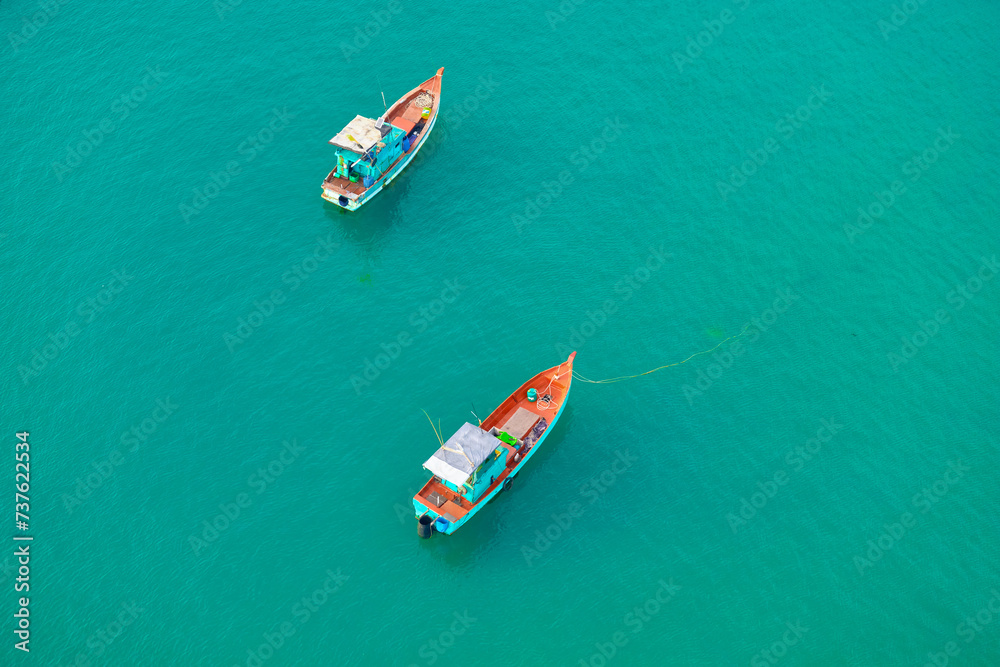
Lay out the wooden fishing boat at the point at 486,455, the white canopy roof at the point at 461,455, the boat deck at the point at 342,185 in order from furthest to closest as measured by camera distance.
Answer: the boat deck at the point at 342,185 < the wooden fishing boat at the point at 486,455 < the white canopy roof at the point at 461,455

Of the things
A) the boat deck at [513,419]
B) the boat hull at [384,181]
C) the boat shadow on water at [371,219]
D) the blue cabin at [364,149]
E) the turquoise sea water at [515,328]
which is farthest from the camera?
the boat hull at [384,181]

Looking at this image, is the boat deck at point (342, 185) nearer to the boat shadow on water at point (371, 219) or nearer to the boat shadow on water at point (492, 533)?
the boat shadow on water at point (371, 219)

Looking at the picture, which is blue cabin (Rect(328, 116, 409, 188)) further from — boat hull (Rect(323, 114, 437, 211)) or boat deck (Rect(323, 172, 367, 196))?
boat hull (Rect(323, 114, 437, 211))

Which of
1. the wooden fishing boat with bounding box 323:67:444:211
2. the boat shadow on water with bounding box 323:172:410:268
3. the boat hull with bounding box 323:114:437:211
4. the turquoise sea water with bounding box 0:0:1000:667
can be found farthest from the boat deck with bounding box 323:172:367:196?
the turquoise sea water with bounding box 0:0:1000:667

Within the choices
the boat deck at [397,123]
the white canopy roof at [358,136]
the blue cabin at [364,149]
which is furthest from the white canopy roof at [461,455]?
the white canopy roof at [358,136]

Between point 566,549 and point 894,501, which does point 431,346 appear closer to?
point 566,549
